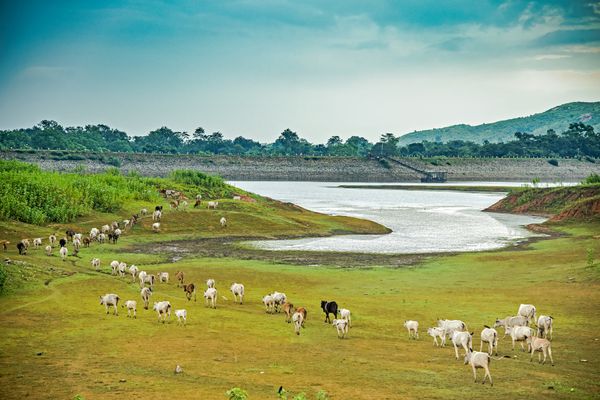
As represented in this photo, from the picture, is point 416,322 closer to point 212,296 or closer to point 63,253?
point 212,296

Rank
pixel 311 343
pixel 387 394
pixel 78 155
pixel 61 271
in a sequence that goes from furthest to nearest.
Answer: pixel 78 155 < pixel 61 271 < pixel 311 343 < pixel 387 394

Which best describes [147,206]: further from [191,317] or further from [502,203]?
[502,203]

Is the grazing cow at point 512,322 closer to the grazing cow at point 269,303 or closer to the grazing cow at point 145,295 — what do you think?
the grazing cow at point 269,303

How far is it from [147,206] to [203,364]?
51.2 metres

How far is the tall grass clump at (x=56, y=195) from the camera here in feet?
184

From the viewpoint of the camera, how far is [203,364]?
2095cm

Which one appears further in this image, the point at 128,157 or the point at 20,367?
the point at 128,157

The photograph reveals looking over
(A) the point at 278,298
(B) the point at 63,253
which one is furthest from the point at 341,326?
(B) the point at 63,253

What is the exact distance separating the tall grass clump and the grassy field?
12424 mm

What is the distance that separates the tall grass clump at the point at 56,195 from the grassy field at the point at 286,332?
12424 millimetres

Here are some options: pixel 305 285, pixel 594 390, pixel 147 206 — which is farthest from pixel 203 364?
pixel 147 206

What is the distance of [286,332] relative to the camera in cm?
2550

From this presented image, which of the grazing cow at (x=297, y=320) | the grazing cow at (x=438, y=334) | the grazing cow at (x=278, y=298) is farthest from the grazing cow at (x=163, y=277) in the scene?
the grazing cow at (x=438, y=334)

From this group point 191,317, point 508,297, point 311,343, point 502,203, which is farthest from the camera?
point 502,203
